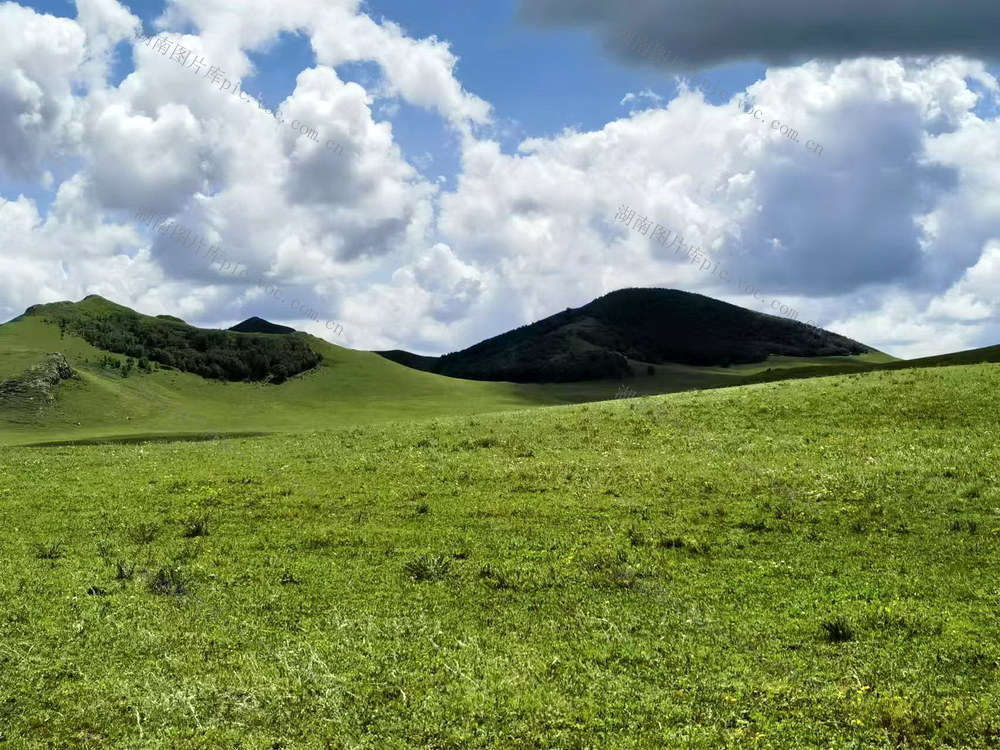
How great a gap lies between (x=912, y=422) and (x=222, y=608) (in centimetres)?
3017

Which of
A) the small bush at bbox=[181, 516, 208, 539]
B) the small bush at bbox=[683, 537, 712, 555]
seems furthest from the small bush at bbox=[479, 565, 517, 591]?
the small bush at bbox=[181, 516, 208, 539]

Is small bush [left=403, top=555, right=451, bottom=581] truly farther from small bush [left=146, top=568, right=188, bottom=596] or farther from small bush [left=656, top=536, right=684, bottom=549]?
small bush [left=656, top=536, right=684, bottom=549]

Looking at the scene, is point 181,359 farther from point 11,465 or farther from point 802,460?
point 802,460

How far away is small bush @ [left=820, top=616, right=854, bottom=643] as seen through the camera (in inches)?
548

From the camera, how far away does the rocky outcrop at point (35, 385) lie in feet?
319

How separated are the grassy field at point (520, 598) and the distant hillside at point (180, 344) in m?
119

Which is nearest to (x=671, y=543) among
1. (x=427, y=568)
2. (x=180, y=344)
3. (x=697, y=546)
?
(x=697, y=546)

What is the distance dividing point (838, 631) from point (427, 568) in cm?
925

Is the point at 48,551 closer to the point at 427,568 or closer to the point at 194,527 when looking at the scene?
the point at 194,527

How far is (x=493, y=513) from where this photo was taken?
2348 cm

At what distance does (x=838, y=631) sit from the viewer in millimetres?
13984

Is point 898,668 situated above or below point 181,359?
below

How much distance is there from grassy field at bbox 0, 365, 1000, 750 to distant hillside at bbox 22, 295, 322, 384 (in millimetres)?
119283

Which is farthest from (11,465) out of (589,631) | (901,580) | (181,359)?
(181,359)
